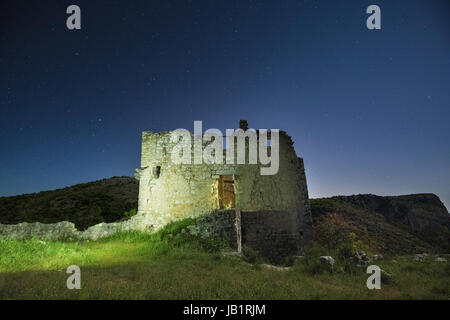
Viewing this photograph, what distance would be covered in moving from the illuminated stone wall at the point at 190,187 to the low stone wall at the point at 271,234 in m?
0.41

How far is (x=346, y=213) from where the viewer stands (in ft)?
74.7

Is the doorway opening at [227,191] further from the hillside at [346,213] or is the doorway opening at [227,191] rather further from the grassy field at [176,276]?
the hillside at [346,213]

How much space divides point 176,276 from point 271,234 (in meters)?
7.80

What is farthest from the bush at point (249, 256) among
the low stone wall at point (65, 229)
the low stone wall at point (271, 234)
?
the low stone wall at point (65, 229)

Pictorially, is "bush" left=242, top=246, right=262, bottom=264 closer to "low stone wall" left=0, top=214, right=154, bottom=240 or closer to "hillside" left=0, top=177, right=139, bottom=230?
"low stone wall" left=0, top=214, right=154, bottom=240

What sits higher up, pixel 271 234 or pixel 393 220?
pixel 271 234

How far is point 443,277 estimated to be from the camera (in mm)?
7605

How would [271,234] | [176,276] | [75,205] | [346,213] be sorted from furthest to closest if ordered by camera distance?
[75,205]
[346,213]
[271,234]
[176,276]

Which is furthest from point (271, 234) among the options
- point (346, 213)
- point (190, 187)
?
point (346, 213)

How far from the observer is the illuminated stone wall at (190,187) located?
11906mm

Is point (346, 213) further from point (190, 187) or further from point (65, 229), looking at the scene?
point (65, 229)

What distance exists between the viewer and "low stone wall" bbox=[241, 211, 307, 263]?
12.4 m
